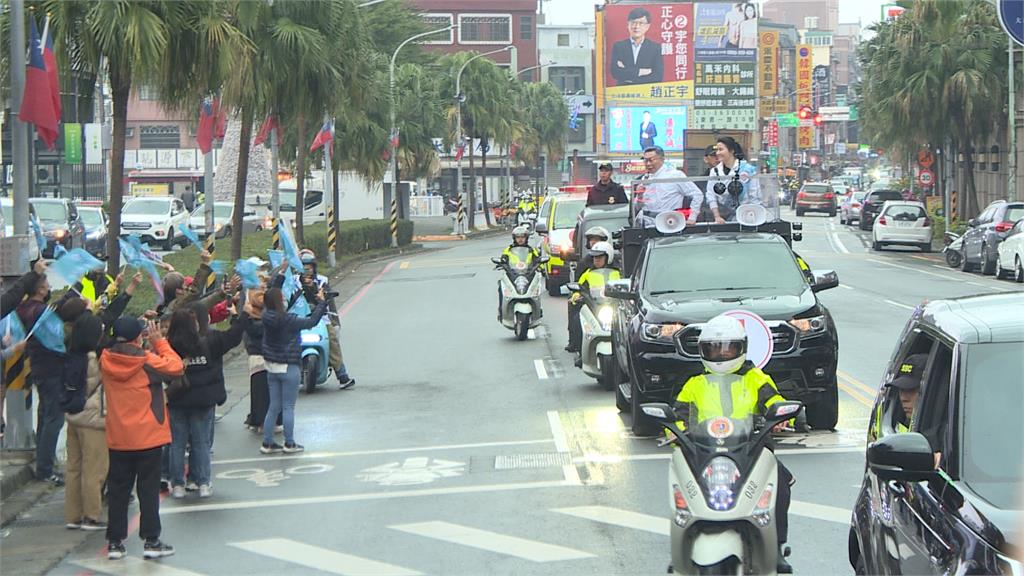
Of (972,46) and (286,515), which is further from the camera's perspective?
(972,46)

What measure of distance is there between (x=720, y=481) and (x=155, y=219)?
4220 centimetres

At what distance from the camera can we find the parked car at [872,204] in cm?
6481

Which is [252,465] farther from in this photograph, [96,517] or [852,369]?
[852,369]

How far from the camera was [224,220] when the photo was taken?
52.1 meters

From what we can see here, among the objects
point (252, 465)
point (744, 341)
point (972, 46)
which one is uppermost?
point (972, 46)

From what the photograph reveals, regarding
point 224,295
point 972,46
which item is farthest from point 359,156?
point 224,295

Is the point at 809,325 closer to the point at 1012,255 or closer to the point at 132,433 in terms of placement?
the point at 132,433

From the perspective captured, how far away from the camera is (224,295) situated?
13.3 m

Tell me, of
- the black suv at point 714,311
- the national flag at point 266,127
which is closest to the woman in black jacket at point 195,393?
the black suv at point 714,311

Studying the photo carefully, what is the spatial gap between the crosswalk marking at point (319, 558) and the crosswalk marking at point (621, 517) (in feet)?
5.65

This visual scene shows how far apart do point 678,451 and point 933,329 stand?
1.90 meters

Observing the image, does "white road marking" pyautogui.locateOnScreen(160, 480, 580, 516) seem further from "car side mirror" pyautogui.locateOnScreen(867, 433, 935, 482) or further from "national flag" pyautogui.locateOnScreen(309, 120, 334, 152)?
"national flag" pyautogui.locateOnScreen(309, 120, 334, 152)

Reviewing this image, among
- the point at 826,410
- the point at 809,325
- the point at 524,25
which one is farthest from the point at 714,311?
the point at 524,25

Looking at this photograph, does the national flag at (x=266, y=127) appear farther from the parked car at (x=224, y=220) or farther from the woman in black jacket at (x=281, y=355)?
the woman in black jacket at (x=281, y=355)
